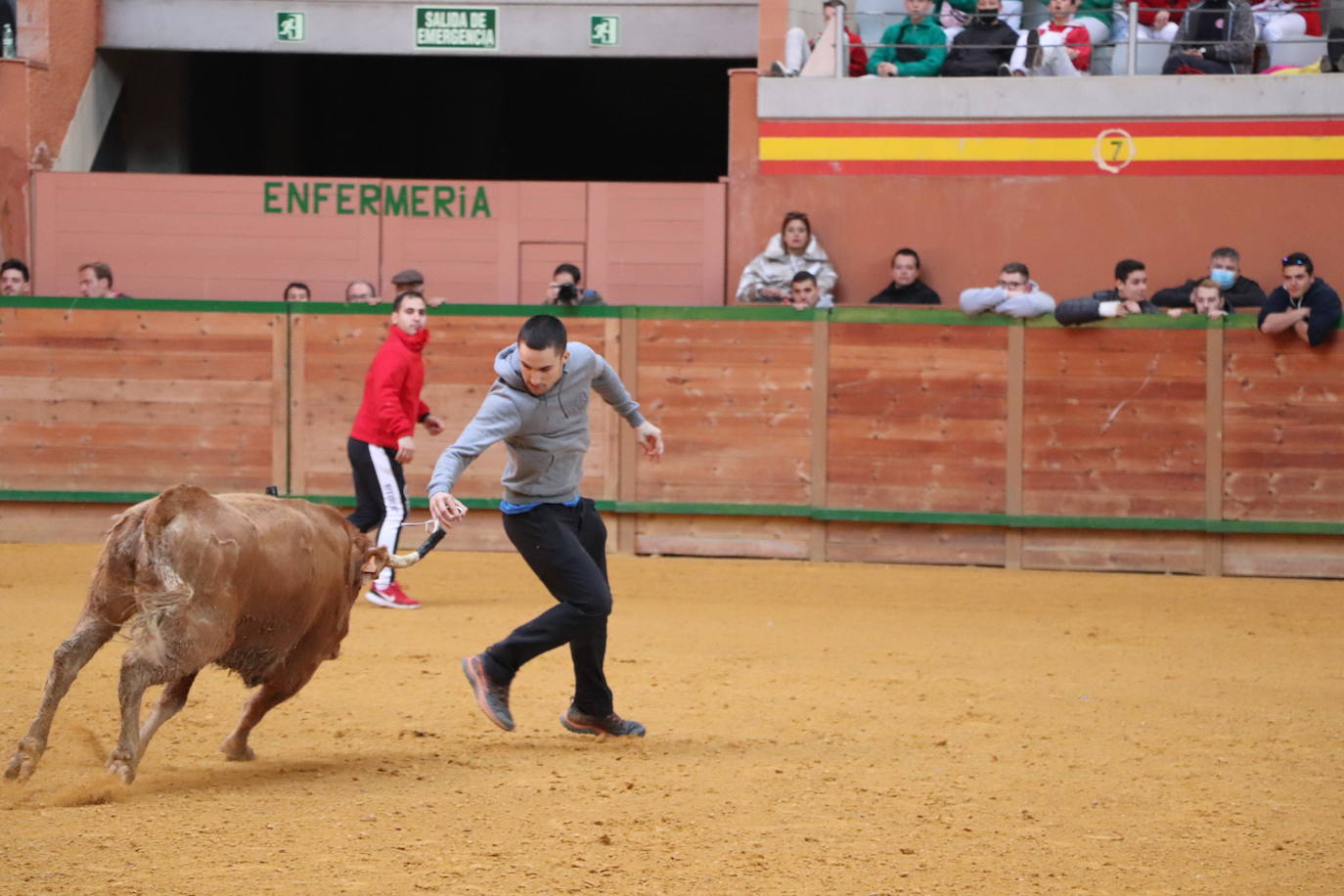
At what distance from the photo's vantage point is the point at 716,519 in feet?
42.6

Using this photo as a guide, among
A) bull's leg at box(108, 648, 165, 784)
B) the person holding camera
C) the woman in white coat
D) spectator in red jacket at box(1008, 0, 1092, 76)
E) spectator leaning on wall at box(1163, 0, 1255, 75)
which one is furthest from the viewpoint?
spectator in red jacket at box(1008, 0, 1092, 76)

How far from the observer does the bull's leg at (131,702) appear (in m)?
5.26

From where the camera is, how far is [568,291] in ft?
42.1

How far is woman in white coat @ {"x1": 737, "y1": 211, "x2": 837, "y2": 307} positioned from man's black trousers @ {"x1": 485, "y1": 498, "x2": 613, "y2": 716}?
7.47m

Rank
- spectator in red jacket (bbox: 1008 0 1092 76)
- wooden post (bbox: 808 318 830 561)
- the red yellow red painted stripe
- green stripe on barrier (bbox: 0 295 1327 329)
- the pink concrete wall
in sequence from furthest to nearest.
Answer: the pink concrete wall → spectator in red jacket (bbox: 1008 0 1092 76) → the red yellow red painted stripe → wooden post (bbox: 808 318 830 561) → green stripe on barrier (bbox: 0 295 1327 329)

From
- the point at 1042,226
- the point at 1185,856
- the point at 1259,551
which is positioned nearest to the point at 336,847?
the point at 1185,856

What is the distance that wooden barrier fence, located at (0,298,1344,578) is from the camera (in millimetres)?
12266

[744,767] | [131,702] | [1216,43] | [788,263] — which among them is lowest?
[744,767]

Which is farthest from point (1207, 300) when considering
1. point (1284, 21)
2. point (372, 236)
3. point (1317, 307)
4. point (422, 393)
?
point (372, 236)

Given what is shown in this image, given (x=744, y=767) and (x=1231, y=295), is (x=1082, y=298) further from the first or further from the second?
(x=744, y=767)

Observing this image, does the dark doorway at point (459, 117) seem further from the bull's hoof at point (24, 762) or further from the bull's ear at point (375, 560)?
the bull's hoof at point (24, 762)

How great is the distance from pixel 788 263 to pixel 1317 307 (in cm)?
411

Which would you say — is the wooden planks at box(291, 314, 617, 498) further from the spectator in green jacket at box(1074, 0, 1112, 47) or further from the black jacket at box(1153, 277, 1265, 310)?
the spectator in green jacket at box(1074, 0, 1112, 47)

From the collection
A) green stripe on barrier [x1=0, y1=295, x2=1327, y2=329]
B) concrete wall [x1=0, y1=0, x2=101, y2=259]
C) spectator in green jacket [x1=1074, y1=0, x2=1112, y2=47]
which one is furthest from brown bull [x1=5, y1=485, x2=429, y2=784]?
spectator in green jacket [x1=1074, y1=0, x2=1112, y2=47]
